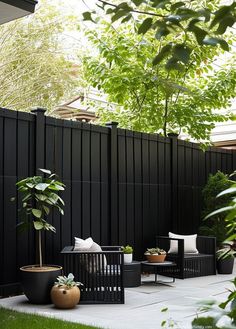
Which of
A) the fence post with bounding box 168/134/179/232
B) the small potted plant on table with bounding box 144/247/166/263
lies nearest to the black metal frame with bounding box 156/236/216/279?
the small potted plant on table with bounding box 144/247/166/263

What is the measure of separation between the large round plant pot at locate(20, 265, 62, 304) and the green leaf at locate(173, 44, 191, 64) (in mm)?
4842

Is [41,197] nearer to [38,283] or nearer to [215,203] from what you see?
[38,283]

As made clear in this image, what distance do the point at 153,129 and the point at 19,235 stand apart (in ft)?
14.5

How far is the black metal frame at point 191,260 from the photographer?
738 centimetres

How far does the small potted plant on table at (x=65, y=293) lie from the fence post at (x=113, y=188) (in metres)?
1.98

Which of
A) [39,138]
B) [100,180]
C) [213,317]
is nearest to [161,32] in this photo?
[213,317]

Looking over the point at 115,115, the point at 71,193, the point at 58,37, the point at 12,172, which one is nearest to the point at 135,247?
the point at 71,193

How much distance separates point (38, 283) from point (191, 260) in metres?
2.88

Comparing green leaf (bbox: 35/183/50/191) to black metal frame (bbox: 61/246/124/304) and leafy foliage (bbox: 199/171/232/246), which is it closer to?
black metal frame (bbox: 61/246/124/304)

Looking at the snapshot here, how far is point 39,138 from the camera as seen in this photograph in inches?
252

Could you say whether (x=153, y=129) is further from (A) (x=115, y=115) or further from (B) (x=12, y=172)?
(B) (x=12, y=172)

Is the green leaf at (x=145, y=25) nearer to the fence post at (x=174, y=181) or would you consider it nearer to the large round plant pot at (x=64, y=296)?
the large round plant pot at (x=64, y=296)

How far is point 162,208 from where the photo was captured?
857 cm

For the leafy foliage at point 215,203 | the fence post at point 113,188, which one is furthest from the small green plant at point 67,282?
the leafy foliage at point 215,203
